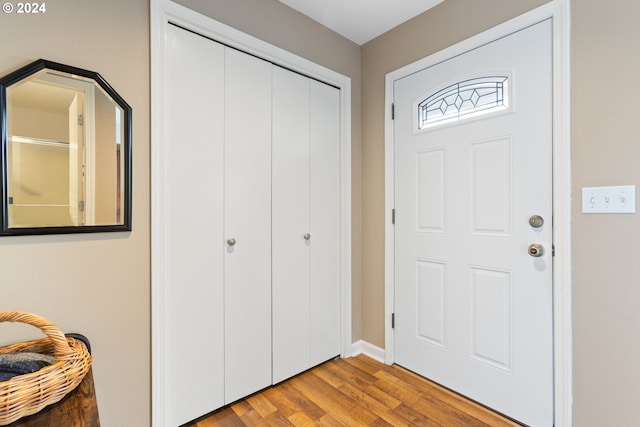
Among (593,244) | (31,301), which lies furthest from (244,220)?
(593,244)

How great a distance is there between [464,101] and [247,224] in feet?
4.99

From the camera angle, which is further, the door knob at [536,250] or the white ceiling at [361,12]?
the white ceiling at [361,12]

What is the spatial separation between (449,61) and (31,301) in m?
2.43

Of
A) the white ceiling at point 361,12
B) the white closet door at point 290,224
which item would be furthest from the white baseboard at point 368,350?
the white ceiling at point 361,12

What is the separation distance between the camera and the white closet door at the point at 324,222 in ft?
6.84

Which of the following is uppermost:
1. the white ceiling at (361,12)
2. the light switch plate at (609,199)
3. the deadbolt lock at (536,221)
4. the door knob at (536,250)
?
the white ceiling at (361,12)

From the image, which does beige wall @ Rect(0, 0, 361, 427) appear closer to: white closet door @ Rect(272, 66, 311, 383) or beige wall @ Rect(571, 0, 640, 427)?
white closet door @ Rect(272, 66, 311, 383)

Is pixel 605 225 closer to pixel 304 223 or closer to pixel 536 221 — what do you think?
pixel 536 221

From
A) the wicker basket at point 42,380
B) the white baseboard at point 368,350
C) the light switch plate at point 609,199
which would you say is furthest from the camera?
the white baseboard at point 368,350

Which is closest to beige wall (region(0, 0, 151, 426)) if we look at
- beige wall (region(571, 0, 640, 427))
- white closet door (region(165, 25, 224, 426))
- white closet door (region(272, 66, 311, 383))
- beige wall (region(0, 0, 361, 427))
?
beige wall (region(0, 0, 361, 427))

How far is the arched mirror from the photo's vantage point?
1070mm

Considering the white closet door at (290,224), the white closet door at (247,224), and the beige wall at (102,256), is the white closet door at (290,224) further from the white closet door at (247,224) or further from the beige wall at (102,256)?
the beige wall at (102,256)

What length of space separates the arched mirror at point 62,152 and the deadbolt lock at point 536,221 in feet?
6.47

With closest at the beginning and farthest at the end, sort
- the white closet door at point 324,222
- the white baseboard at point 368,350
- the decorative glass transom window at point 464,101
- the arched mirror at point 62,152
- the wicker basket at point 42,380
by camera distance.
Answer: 1. the wicker basket at point 42,380
2. the arched mirror at point 62,152
3. the decorative glass transom window at point 464,101
4. the white closet door at point 324,222
5. the white baseboard at point 368,350
